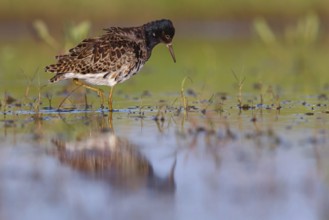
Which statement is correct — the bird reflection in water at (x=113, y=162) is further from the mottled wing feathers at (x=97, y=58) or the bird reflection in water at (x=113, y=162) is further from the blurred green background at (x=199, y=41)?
the blurred green background at (x=199, y=41)

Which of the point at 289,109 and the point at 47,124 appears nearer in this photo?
the point at 47,124

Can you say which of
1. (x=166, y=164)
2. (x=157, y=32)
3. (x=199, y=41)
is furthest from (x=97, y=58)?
(x=199, y=41)

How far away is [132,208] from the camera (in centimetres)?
591

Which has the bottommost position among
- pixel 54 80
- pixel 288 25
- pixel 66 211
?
pixel 66 211

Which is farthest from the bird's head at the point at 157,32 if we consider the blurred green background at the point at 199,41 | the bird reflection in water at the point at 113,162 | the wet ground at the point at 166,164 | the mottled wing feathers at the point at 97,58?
the bird reflection in water at the point at 113,162

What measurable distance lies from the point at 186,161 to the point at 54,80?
4.02m

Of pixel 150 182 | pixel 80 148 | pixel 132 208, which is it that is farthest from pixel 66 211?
pixel 80 148

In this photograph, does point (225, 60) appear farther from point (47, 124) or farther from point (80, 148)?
point (80, 148)

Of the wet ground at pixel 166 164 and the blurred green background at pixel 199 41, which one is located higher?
the blurred green background at pixel 199 41

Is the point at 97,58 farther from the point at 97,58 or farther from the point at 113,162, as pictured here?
the point at 113,162

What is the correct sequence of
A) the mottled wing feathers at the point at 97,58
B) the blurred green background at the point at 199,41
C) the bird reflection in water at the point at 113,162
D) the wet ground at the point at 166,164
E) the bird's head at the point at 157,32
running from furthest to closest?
the blurred green background at the point at 199,41 < the bird's head at the point at 157,32 < the mottled wing feathers at the point at 97,58 < the bird reflection in water at the point at 113,162 < the wet ground at the point at 166,164

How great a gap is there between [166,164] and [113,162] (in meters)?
Result: 0.44

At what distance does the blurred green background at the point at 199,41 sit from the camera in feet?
46.4

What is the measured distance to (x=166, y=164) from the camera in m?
7.47
